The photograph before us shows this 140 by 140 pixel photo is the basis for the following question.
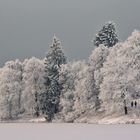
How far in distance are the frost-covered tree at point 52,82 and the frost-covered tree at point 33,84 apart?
1139mm

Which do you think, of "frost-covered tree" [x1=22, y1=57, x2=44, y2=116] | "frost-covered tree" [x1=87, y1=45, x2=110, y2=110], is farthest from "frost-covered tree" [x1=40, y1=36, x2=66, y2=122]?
"frost-covered tree" [x1=87, y1=45, x2=110, y2=110]

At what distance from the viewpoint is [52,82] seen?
98562mm

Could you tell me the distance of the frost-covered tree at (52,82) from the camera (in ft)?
322

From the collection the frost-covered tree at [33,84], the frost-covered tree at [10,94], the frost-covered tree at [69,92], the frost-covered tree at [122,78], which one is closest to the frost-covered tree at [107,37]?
the frost-covered tree at [69,92]

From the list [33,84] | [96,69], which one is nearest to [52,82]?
[33,84]

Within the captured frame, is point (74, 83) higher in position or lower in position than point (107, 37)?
lower

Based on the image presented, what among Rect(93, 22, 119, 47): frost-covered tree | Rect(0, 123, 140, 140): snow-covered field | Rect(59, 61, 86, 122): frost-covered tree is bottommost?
Rect(0, 123, 140, 140): snow-covered field

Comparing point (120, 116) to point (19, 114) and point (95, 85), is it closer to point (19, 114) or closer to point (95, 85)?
point (95, 85)

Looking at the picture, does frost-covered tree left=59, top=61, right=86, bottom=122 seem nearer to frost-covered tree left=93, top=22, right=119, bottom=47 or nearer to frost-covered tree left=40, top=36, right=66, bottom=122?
frost-covered tree left=40, top=36, right=66, bottom=122

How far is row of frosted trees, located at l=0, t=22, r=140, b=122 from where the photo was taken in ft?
269

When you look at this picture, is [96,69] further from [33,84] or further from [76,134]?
[76,134]

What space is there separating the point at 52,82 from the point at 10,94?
30.9 feet

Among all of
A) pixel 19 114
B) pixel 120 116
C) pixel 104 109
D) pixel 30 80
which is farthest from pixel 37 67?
pixel 120 116

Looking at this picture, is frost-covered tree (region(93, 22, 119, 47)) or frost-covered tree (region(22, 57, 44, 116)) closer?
frost-covered tree (region(22, 57, 44, 116))
